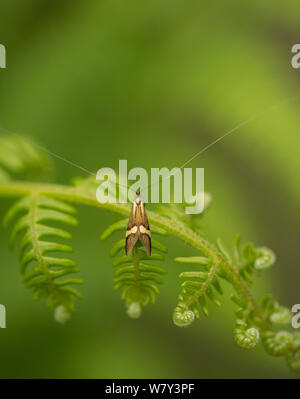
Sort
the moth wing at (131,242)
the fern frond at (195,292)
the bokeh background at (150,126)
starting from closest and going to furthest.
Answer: the fern frond at (195,292)
the moth wing at (131,242)
the bokeh background at (150,126)

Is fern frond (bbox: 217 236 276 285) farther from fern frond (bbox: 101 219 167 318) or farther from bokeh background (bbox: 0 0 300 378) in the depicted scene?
bokeh background (bbox: 0 0 300 378)

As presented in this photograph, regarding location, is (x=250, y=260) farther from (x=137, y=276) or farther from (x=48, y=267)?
(x=48, y=267)

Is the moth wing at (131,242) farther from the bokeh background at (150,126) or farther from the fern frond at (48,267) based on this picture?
the bokeh background at (150,126)

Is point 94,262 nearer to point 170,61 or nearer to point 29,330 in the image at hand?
point 29,330

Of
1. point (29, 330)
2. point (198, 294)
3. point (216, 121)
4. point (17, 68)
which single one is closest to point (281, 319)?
point (198, 294)

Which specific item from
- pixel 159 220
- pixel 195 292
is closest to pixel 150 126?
pixel 159 220

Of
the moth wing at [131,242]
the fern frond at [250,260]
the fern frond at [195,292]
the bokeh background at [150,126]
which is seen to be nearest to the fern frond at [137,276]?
the moth wing at [131,242]
